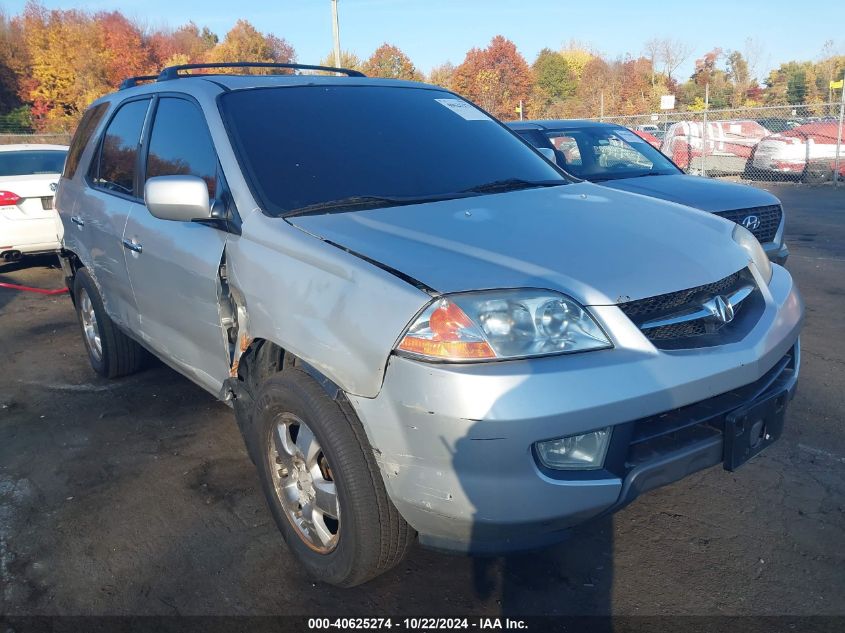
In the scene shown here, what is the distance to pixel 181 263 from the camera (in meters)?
3.36

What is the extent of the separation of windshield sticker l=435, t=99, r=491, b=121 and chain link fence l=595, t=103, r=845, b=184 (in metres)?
14.2

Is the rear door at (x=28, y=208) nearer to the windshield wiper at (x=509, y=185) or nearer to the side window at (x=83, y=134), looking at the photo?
the side window at (x=83, y=134)

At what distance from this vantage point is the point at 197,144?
3414mm

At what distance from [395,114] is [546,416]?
6.78 ft

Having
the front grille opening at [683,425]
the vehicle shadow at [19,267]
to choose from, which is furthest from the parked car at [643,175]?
the vehicle shadow at [19,267]

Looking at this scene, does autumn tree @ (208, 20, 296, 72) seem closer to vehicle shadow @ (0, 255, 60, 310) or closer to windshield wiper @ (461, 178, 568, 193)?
vehicle shadow @ (0, 255, 60, 310)

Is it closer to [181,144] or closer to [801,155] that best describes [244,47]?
[801,155]

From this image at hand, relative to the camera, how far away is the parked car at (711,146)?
59.4 feet

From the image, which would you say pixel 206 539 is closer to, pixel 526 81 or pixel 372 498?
pixel 372 498

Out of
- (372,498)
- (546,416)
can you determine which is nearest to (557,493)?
(546,416)

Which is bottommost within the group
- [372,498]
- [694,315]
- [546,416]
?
[372,498]

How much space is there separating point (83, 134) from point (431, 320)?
153 inches

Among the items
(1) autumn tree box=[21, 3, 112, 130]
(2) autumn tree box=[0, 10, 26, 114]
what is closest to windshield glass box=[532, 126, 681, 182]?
(1) autumn tree box=[21, 3, 112, 130]

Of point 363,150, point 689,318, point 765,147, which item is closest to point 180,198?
point 363,150
